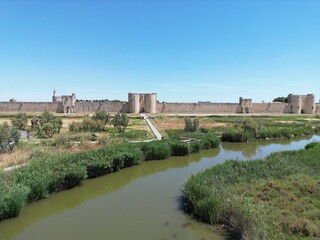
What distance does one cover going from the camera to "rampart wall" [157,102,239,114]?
61781 mm

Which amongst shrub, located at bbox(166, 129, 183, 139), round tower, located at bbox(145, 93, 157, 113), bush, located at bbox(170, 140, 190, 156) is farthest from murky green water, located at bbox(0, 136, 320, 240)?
round tower, located at bbox(145, 93, 157, 113)

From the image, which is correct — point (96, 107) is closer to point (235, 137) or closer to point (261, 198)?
point (235, 137)

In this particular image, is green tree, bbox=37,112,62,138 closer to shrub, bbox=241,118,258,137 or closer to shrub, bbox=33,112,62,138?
shrub, bbox=33,112,62,138

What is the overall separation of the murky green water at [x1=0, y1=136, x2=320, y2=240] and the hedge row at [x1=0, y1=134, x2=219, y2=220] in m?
0.37

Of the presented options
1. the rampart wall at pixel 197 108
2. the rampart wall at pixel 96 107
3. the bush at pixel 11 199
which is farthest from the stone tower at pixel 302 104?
the bush at pixel 11 199

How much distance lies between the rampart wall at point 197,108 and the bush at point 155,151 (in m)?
43.6

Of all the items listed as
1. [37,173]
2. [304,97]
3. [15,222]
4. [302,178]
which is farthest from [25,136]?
[304,97]

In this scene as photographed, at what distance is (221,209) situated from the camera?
332 inches

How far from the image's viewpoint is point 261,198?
9195 mm

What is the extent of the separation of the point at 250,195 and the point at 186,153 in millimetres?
9810

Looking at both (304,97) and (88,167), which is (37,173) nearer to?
(88,167)

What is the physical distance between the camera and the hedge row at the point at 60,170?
9.14m

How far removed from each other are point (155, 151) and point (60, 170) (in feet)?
22.3

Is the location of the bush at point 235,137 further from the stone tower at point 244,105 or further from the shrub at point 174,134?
the stone tower at point 244,105
